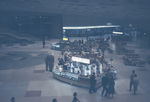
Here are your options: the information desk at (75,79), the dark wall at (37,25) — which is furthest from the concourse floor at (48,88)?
the dark wall at (37,25)

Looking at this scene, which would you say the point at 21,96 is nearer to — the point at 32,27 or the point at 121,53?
the point at 121,53

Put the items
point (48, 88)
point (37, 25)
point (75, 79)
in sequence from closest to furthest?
1. point (48, 88)
2. point (75, 79)
3. point (37, 25)

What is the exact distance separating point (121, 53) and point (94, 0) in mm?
15813

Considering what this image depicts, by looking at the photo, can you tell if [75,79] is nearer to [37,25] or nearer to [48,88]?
[48,88]

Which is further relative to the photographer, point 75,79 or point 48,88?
point 75,79

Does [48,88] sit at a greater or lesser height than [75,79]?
lesser

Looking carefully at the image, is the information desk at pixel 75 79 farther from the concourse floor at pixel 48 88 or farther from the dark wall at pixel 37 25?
the dark wall at pixel 37 25

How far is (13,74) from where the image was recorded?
16156mm

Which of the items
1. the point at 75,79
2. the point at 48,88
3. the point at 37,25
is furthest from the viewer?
the point at 37,25

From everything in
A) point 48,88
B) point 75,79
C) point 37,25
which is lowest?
point 48,88

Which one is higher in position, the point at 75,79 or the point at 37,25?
the point at 37,25

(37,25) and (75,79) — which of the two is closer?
(75,79)

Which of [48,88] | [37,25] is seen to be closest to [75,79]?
[48,88]

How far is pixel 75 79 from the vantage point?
13000mm
